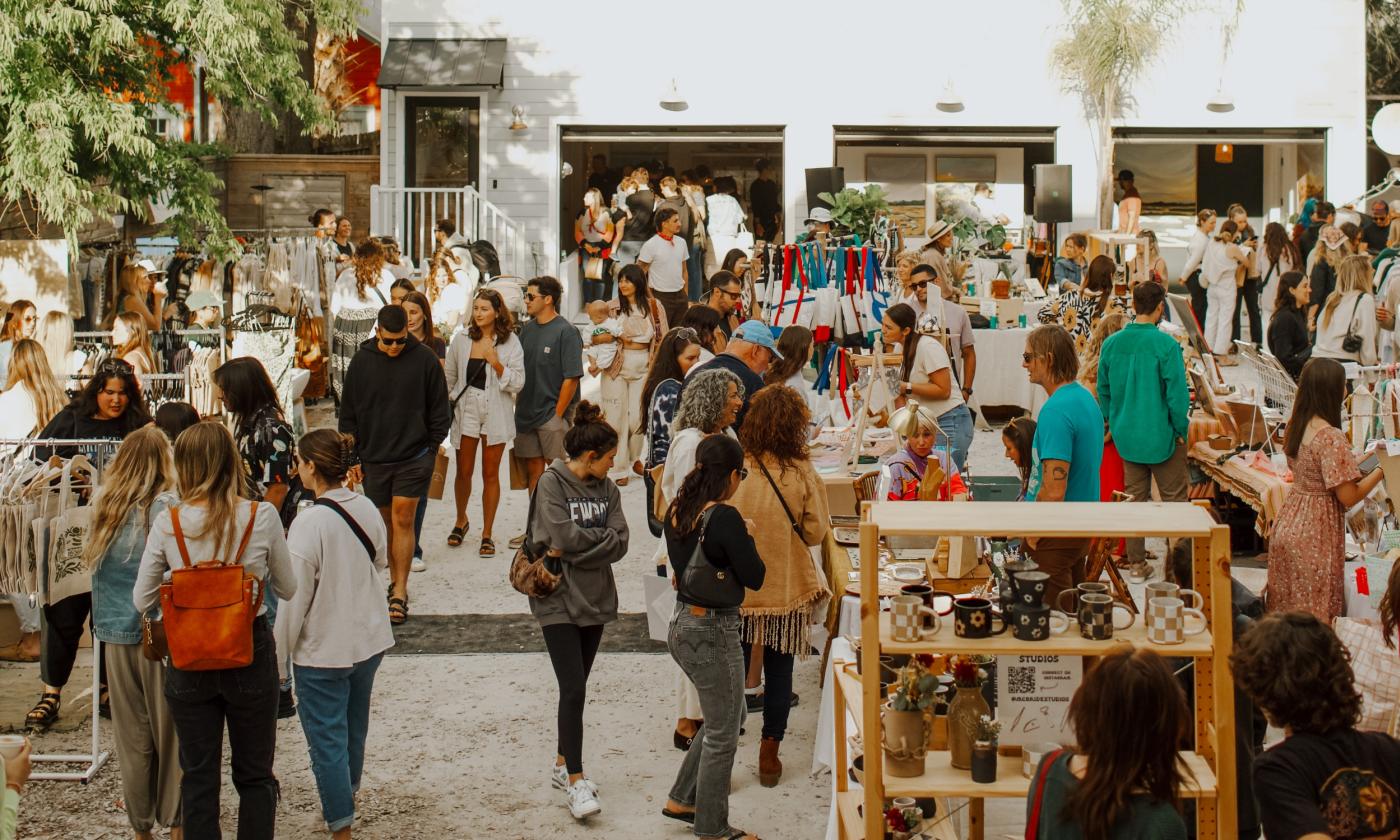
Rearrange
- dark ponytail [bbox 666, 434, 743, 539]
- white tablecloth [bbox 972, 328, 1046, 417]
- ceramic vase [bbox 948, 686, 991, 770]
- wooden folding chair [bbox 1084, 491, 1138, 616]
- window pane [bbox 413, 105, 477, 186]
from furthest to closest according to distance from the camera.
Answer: window pane [bbox 413, 105, 477, 186], white tablecloth [bbox 972, 328, 1046, 417], dark ponytail [bbox 666, 434, 743, 539], wooden folding chair [bbox 1084, 491, 1138, 616], ceramic vase [bbox 948, 686, 991, 770]

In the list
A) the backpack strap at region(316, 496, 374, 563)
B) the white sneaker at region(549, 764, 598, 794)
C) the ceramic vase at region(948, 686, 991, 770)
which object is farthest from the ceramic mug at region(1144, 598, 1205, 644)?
the backpack strap at region(316, 496, 374, 563)

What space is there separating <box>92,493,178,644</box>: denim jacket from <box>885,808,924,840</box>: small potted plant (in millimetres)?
2643

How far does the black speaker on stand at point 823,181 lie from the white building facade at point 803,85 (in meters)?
3.03

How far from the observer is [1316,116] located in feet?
69.1

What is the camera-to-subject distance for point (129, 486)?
5.47 meters

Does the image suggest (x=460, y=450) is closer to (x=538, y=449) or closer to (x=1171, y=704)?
(x=538, y=449)

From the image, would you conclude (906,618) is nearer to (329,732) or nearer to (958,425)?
(329,732)

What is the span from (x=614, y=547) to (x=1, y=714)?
10.2 feet

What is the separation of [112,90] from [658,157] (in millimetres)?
13914

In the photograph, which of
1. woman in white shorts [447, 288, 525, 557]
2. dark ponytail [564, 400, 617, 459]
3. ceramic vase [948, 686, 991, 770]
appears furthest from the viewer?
woman in white shorts [447, 288, 525, 557]

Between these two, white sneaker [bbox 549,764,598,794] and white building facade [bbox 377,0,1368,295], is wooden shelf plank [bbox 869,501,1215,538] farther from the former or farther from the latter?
white building facade [bbox 377,0,1368,295]

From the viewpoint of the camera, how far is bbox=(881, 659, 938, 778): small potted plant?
4.51m

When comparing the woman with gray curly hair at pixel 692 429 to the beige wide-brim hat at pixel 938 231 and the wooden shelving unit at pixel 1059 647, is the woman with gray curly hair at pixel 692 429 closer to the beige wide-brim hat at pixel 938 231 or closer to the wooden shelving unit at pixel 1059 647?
the wooden shelving unit at pixel 1059 647

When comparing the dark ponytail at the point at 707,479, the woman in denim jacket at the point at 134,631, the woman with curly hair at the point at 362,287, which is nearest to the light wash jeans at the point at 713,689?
the dark ponytail at the point at 707,479
